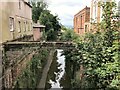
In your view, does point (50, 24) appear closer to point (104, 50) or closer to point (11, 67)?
point (11, 67)

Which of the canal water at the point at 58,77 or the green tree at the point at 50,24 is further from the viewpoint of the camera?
the green tree at the point at 50,24

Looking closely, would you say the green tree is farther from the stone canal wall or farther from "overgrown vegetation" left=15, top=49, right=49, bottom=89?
the stone canal wall

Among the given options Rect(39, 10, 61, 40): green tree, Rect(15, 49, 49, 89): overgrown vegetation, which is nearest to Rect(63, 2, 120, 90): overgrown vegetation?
Rect(15, 49, 49, 89): overgrown vegetation

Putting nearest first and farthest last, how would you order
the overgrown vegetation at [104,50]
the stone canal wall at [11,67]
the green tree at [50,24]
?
the overgrown vegetation at [104,50]
the stone canal wall at [11,67]
the green tree at [50,24]

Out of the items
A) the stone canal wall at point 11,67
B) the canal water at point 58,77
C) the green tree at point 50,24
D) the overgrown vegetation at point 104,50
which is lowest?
the canal water at point 58,77

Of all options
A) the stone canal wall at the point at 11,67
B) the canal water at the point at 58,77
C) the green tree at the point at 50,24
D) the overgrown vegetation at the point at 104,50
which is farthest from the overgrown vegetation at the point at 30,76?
the green tree at the point at 50,24

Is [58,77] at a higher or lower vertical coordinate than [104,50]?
lower

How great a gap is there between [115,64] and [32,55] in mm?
10050

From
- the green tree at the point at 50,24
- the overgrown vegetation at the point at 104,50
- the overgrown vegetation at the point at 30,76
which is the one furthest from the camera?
the green tree at the point at 50,24

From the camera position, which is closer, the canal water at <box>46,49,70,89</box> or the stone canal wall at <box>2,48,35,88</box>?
the stone canal wall at <box>2,48,35,88</box>

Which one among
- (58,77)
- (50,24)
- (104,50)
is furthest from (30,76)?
(50,24)

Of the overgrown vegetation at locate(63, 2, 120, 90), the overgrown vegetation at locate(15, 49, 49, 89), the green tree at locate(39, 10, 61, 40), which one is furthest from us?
the green tree at locate(39, 10, 61, 40)

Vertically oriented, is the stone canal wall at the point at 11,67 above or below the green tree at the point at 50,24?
below

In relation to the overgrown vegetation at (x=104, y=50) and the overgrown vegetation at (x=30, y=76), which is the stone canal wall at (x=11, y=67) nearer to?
the overgrown vegetation at (x=30, y=76)
